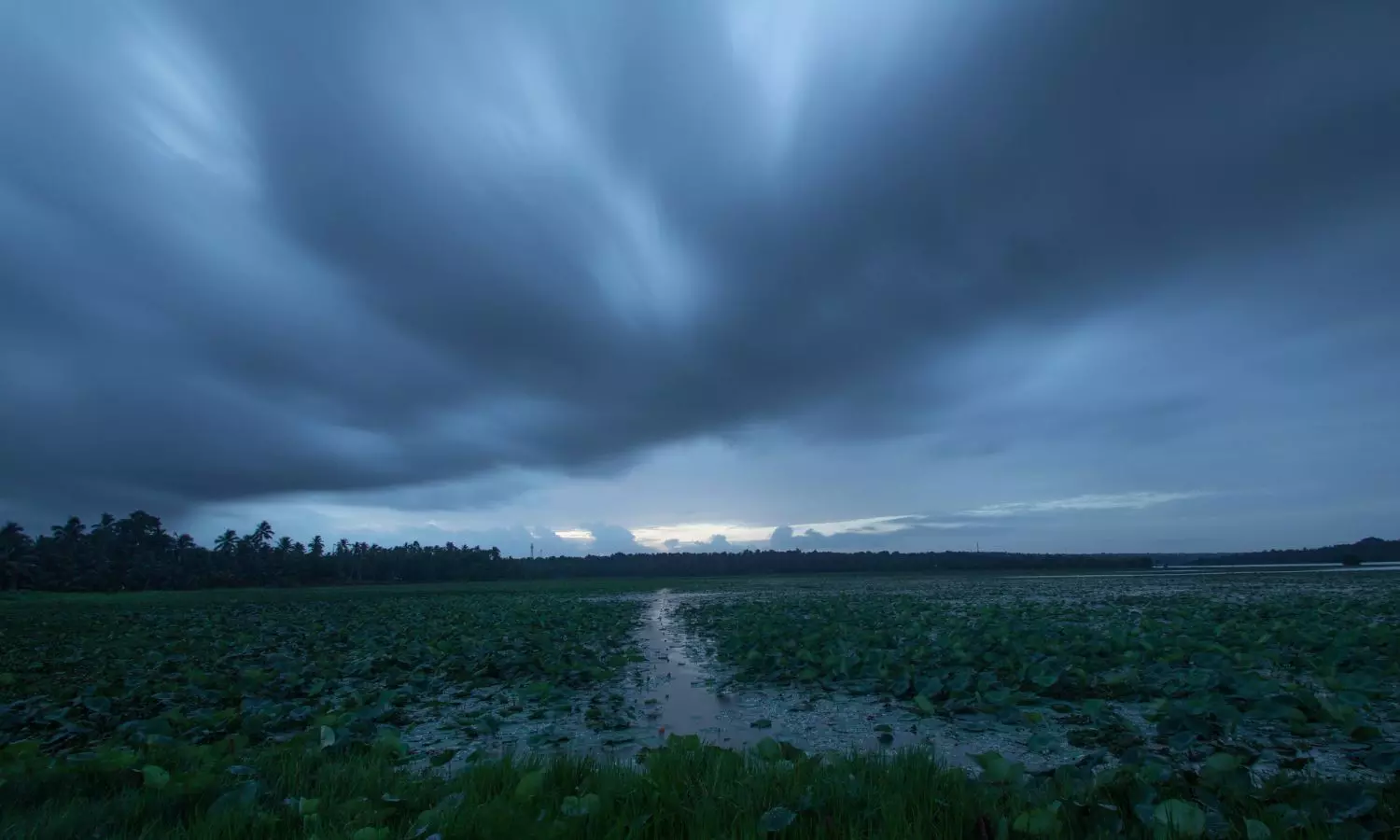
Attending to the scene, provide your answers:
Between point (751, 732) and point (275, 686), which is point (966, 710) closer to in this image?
point (751, 732)

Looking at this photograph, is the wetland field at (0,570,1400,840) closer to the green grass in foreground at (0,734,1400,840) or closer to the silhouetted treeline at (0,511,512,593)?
the green grass in foreground at (0,734,1400,840)

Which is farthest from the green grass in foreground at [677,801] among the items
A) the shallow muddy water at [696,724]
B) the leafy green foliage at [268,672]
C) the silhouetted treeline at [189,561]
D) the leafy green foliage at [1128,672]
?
the silhouetted treeline at [189,561]

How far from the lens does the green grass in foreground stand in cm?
336

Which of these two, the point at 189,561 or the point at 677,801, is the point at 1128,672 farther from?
the point at 189,561

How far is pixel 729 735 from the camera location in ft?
21.8

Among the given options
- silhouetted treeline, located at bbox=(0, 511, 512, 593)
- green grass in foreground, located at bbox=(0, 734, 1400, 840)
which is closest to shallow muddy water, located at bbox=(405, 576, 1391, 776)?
green grass in foreground, located at bbox=(0, 734, 1400, 840)

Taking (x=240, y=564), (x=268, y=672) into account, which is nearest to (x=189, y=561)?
(x=240, y=564)

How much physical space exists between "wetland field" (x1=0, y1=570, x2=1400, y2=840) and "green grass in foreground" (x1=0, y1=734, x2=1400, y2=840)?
0.8 inches

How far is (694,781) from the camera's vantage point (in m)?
4.34

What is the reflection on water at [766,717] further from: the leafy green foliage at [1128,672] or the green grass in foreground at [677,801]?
the green grass in foreground at [677,801]

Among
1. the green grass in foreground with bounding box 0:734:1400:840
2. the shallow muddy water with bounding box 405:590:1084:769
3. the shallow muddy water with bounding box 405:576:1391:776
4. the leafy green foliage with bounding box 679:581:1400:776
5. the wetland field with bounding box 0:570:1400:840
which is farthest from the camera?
the shallow muddy water with bounding box 405:590:1084:769

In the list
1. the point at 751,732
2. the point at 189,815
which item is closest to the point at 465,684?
the point at 751,732

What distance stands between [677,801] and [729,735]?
2.93 m

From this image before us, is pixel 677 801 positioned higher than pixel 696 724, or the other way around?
pixel 677 801
